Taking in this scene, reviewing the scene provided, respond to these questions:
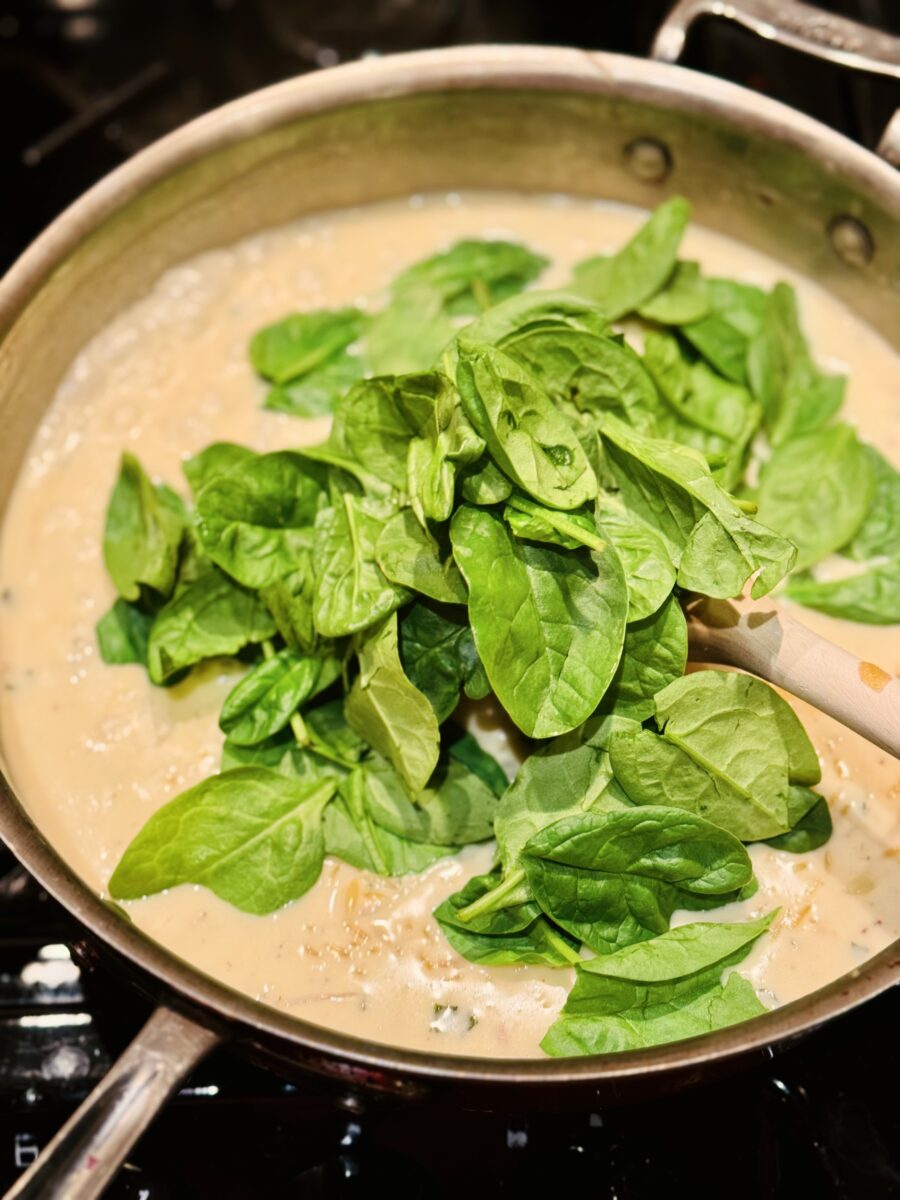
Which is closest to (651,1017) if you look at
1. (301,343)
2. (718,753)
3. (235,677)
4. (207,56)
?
(718,753)

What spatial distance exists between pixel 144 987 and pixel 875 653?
798 mm

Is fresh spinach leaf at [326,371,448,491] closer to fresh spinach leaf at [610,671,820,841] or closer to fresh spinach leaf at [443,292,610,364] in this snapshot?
fresh spinach leaf at [443,292,610,364]

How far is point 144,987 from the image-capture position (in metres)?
0.98

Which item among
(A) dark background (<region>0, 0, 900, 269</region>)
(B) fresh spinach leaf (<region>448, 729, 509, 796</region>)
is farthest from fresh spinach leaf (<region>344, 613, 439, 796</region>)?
(A) dark background (<region>0, 0, 900, 269</region>)

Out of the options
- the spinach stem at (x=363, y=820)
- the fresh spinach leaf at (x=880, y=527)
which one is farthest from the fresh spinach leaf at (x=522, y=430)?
the fresh spinach leaf at (x=880, y=527)

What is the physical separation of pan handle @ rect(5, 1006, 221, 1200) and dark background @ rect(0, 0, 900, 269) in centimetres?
124

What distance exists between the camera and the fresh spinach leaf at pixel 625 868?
3.37ft

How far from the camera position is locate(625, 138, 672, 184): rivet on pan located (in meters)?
1.58

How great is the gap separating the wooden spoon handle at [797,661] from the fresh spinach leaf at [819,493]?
9.1 inches

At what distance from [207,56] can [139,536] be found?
118 cm

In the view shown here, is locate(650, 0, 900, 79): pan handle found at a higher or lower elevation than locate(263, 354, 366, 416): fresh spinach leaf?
higher

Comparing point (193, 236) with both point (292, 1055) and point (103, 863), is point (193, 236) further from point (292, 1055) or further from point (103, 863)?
point (292, 1055)

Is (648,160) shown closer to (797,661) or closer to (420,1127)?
(797,661)

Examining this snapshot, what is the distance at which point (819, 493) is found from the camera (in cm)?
131
